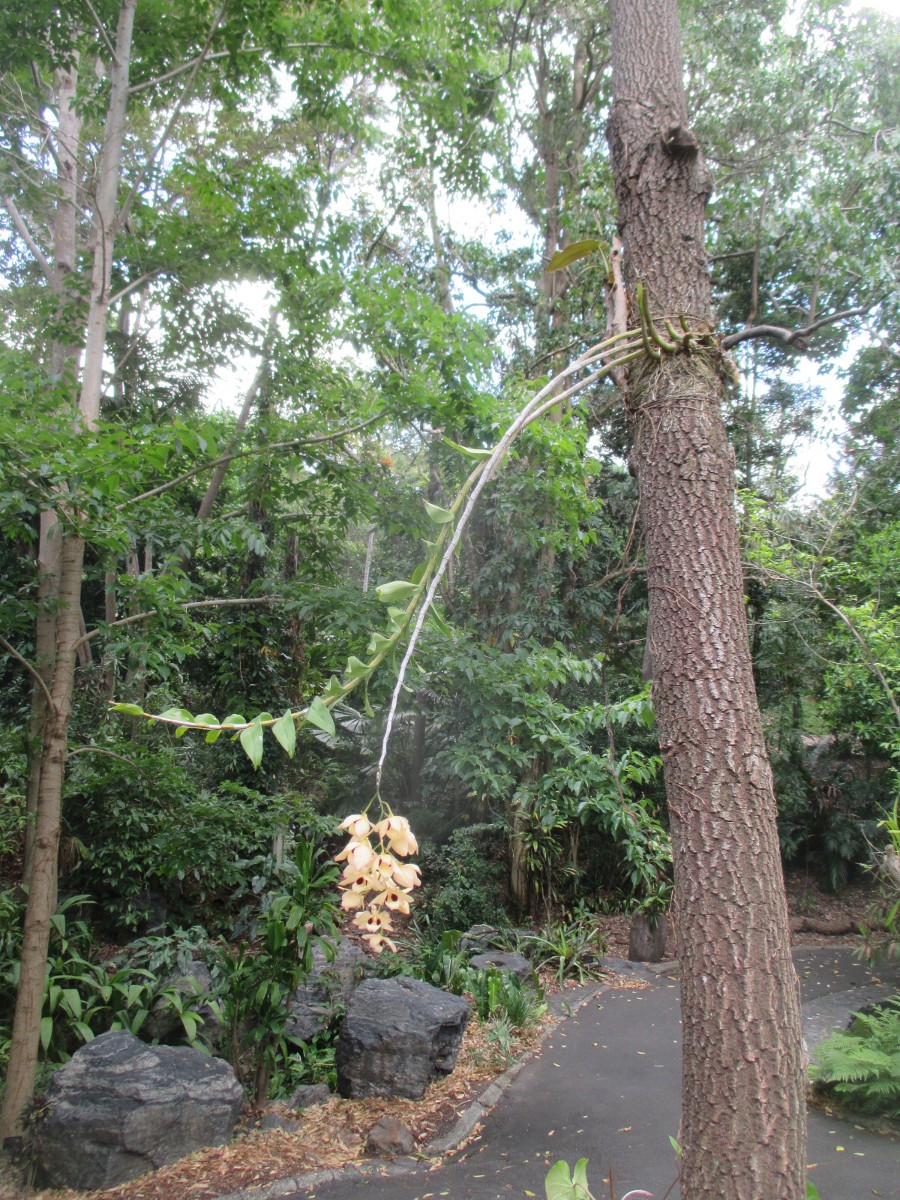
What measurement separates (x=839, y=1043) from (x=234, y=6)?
6.43 meters

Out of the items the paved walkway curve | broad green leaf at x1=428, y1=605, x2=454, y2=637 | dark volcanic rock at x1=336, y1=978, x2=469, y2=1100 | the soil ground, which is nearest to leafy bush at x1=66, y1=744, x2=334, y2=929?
dark volcanic rock at x1=336, y1=978, x2=469, y2=1100

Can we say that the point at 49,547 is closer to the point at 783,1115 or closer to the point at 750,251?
the point at 783,1115

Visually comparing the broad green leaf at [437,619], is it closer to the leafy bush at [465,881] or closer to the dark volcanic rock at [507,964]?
the dark volcanic rock at [507,964]

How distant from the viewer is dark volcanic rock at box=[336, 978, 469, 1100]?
415 centimetres

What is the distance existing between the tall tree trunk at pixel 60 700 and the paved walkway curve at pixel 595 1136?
1073mm

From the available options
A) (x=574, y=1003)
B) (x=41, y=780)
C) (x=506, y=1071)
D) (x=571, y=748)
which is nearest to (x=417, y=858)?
(x=574, y=1003)

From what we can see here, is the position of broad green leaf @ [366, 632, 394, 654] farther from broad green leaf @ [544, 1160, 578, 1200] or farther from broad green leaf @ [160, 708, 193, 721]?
broad green leaf @ [544, 1160, 578, 1200]

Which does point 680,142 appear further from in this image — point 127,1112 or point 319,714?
point 127,1112

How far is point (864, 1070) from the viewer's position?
3.86 meters

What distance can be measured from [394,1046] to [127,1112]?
56.1 inches

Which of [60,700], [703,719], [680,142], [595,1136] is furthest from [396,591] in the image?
[595,1136]

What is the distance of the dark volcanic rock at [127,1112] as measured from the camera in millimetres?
3180

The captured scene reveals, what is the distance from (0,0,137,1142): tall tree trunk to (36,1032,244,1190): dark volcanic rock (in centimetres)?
19

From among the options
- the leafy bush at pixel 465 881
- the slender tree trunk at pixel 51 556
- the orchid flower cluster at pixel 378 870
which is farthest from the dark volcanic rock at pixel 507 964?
the orchid flower cluster at pixel 378 870
